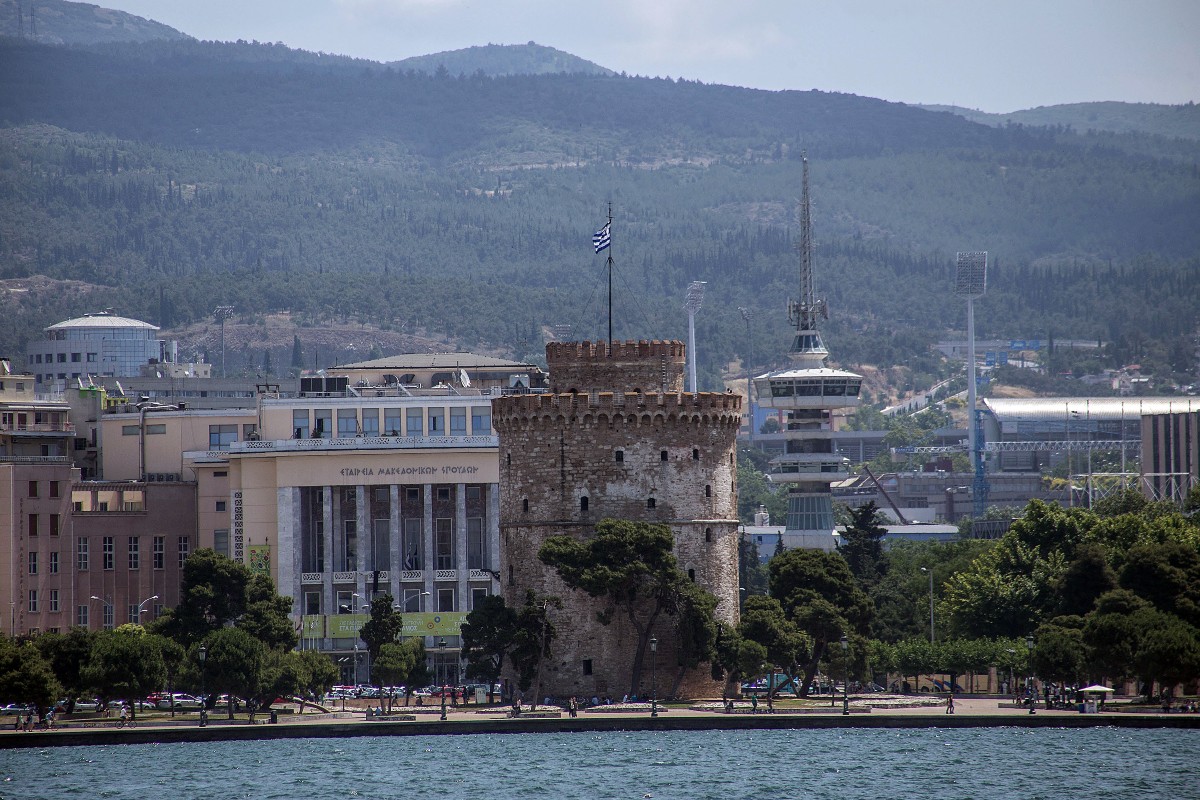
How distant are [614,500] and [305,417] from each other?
165 ft

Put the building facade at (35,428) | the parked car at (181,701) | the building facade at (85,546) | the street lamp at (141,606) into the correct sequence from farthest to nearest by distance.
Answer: the building facade at (35,428) → the street lamp at (141,606) → the building facade at (85,546) → the parked car at (181,701)

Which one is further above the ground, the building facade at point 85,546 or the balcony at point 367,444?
the balcony at point 367,444

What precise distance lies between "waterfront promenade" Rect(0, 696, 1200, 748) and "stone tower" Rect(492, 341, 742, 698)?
4801mm

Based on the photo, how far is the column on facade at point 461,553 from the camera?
14562 centimetres

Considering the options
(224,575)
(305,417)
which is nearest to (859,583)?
(305,417)

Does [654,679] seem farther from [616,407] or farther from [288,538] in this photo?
[288,538]

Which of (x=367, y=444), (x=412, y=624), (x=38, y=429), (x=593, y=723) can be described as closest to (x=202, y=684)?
(x=593, y=723)

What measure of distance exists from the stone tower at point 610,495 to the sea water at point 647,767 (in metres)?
6.68

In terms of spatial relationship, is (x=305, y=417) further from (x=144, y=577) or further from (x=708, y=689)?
(x=708, y=689)

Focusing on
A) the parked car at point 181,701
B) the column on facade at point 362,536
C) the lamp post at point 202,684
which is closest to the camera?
the lamp post at point 202,684

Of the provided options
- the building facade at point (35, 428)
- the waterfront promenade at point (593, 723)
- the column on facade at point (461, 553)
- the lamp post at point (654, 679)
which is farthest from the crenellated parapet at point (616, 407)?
the building facade at point (35, 428)

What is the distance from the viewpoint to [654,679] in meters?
99.5

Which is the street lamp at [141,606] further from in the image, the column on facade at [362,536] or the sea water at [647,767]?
the sea water at [647,767]

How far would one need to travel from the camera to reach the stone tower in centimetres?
10531
